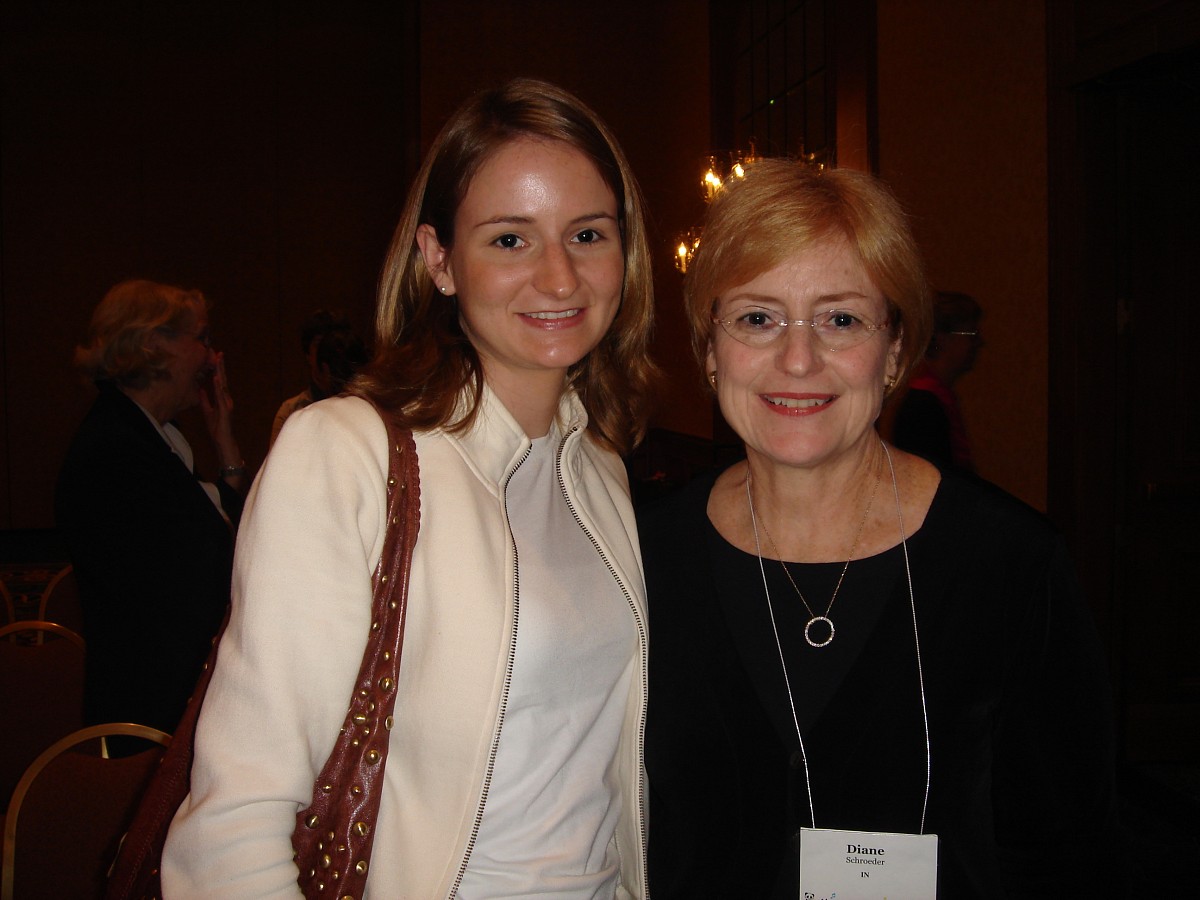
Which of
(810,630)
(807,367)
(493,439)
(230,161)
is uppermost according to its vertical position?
(230,161)

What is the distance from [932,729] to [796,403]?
1.76 ft

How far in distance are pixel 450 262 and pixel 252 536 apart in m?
0.60

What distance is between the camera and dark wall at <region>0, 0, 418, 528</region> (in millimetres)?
9258

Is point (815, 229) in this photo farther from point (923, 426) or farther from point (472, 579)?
point (923, 426)

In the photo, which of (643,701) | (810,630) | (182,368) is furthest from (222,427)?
(810,630)

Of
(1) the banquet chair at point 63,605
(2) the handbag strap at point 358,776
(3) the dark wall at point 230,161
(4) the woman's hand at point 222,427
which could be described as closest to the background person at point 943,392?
(4) the woman's hand at point 222,427

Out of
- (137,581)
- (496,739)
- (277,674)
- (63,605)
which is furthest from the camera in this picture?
(63,605)

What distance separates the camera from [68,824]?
173 centimetres

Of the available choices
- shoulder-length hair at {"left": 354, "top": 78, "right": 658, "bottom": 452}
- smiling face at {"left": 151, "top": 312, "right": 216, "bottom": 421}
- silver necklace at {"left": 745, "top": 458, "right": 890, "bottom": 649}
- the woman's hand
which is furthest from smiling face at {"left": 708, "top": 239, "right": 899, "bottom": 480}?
the woman's hand

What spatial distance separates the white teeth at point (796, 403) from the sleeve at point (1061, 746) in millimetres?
413

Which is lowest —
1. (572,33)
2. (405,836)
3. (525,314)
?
(405,836)

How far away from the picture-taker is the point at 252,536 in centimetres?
113

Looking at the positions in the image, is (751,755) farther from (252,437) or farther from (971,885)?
(252,437)

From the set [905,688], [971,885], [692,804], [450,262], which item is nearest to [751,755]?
[692,804]
